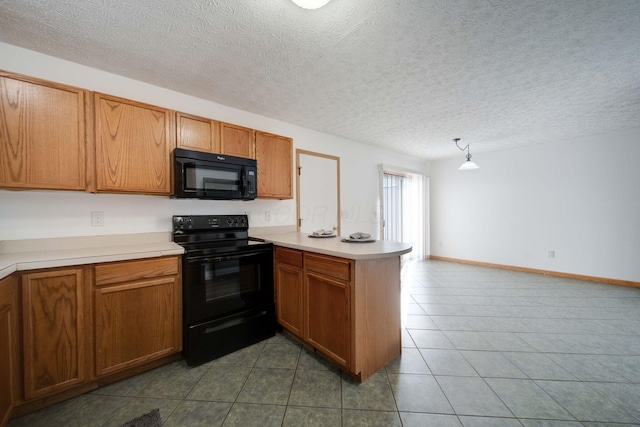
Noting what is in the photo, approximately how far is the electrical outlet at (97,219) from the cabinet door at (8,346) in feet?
2.33

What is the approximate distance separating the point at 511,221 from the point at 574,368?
3571 mm

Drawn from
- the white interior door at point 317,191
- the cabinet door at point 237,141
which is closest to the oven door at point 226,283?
the cabinet door at point 237,141

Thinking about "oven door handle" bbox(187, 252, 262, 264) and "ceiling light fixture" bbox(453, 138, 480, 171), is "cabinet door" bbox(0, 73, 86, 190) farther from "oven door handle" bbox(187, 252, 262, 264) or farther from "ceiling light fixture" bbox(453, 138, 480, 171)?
"ceiling light fixture" bbox(453, 138, 480, 171)

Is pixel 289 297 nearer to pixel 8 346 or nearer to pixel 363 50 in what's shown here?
pixel 8 346

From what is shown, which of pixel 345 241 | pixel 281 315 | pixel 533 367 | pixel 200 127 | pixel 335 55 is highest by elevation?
pixel 335 55

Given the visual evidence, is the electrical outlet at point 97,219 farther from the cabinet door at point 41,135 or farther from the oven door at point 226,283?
the oven door at point 226,283

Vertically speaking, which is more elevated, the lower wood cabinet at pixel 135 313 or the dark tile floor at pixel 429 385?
the lower wood cabinet at pixel 135 313

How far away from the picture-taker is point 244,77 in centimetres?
210

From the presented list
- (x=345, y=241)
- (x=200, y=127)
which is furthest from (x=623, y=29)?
(x=200, y=127)

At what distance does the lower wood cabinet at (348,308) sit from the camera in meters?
1.61

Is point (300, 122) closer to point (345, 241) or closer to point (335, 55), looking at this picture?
point (335, 55)

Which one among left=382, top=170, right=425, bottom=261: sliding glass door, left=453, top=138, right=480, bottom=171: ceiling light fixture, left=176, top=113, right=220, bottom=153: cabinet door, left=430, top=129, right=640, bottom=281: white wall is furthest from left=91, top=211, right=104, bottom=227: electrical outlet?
left=430, top=129, right=640, bottom=281: white wall

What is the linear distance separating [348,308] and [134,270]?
5.04 feet

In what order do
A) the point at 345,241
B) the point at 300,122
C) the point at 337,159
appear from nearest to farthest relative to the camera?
1. the point at 345,241
2. the point at 300,122
3. the point at 337,159
